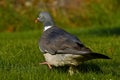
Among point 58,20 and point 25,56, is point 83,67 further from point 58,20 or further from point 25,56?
point 58,20

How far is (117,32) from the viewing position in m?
15.3

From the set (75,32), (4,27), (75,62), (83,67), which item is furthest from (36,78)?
(4,27)

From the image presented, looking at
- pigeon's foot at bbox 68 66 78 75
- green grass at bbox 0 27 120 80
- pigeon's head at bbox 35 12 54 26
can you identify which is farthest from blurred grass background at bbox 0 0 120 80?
pigeon's head at bbox 35 12 54 26

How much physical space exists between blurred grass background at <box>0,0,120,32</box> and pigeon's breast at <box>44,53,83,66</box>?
10136mm

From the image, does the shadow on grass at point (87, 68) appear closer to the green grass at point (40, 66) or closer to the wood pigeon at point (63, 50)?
the green grass at point (40, 66)

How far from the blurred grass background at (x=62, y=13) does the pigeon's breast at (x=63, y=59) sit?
10.1 meters

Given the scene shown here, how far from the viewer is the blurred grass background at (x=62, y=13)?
706 inches

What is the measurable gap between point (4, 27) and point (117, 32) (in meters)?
4.39

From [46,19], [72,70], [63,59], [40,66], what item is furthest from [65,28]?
[63,59]

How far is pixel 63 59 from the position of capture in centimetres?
740

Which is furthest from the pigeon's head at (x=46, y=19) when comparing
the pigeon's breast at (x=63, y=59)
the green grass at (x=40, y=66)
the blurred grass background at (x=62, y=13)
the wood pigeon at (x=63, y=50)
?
the blurred grass background at (x=62, y=13)

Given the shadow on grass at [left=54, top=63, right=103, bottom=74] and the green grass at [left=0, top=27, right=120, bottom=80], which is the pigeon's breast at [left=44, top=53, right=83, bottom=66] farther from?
the shadow on grass at [left=54, top=63, right=103, bottom=74]

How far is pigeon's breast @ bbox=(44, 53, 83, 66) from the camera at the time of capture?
7303 mm

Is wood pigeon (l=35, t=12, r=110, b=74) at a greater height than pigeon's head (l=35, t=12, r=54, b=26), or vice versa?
pigeon's head (l=35, t=12, r=54, b=26)
